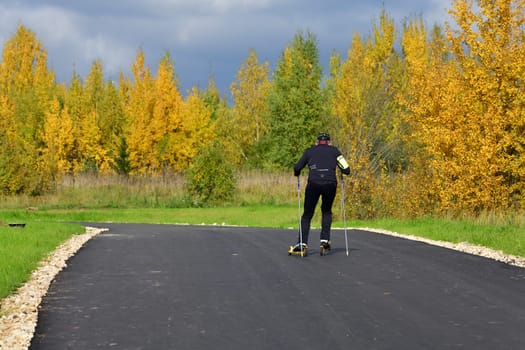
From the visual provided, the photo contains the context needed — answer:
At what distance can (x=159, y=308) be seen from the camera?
8.59 metres

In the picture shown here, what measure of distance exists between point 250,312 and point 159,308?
1.12 m

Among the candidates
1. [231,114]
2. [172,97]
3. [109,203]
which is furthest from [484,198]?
[231,114]

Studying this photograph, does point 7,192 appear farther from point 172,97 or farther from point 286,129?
point 286,129

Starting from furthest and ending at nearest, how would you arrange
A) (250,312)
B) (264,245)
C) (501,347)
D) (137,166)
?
(137,166), (264,245), (250,312), (501,347)

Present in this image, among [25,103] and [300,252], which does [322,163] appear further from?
[25,103]

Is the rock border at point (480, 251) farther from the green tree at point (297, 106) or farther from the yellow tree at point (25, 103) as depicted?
the green tree at point (297, 106)

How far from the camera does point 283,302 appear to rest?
29.1 feet

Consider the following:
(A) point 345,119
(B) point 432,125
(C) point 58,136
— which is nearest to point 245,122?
(C) point 58,136

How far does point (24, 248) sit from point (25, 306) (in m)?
6.86

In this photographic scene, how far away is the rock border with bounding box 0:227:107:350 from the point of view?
703cm

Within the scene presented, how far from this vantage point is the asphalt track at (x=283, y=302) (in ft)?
22.9

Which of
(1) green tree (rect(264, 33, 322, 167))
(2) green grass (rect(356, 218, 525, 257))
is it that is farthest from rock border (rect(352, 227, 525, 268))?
(1) green tree (rect(264, 33, 322, 167))

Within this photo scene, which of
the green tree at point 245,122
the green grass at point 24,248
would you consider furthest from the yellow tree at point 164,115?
the green grass at point 24,248

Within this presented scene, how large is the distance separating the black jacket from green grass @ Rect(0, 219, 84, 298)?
5.22 meters
